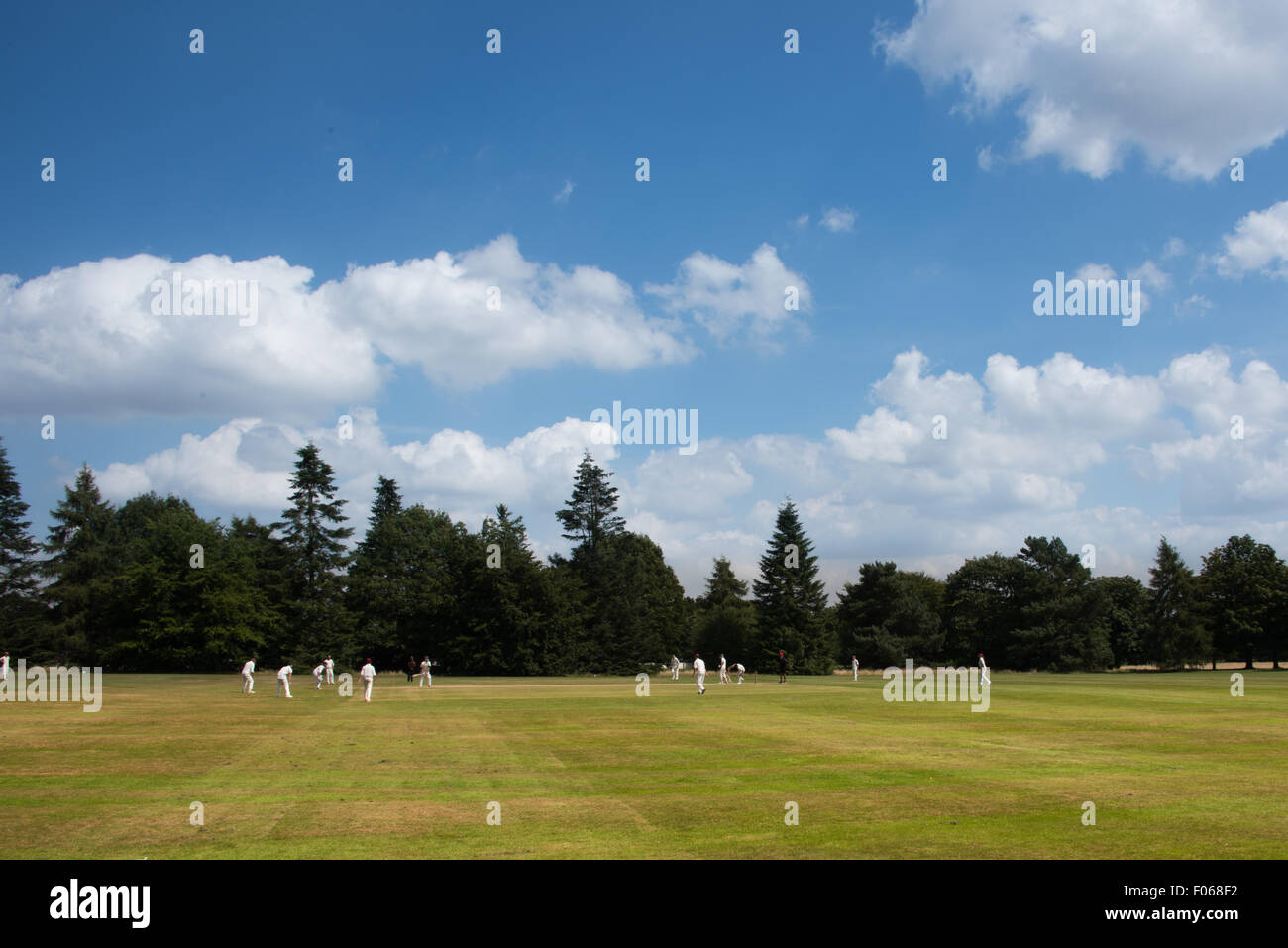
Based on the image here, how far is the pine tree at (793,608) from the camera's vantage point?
330ft

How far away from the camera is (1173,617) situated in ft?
368

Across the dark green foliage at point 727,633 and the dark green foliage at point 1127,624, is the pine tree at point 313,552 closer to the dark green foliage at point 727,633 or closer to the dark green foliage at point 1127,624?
the dark green foliage at point 727,633

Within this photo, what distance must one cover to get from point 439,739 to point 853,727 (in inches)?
492

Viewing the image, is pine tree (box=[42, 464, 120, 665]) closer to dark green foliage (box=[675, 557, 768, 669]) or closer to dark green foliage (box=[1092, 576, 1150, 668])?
dark green foliage (box=[675, 557, 768, 669])

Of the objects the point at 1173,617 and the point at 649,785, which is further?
the point at 1173,617

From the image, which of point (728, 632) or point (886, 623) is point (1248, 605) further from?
point (728, 632)

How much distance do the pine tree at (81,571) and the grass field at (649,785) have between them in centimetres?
7201

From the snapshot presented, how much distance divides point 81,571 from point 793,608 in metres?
78.2

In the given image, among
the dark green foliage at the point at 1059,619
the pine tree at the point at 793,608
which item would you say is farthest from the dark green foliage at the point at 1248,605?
the pine tree at the point at 793,608

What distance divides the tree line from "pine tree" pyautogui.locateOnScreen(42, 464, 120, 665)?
0.21 metres

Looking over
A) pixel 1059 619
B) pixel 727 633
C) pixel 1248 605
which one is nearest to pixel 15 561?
pixel 727 633
